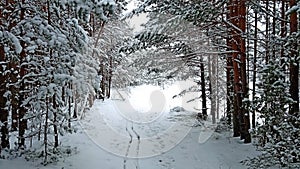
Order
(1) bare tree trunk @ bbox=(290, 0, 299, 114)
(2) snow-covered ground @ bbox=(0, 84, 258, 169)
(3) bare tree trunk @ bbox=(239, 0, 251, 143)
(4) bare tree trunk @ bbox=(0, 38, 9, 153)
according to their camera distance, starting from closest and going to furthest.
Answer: (1) bare tree trunk @ bbox=(290, 0, 299, 114) → (4) bare tree trunk @ bbox=(0, 38, 9, 153) → (2) snow-covered ground @ bbox=(0, 84, 258, 169) → (3) bare tree trunk @ bbox=(239, 0, 251, 143)

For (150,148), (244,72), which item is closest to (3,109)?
(150,148)

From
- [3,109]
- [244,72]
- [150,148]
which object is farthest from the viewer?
[244,72]

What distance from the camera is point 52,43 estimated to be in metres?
7.93

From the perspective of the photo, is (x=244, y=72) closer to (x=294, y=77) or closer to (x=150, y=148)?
(x=294, y=77)

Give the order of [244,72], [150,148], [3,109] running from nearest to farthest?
[3,109], [150,148], [244,72]

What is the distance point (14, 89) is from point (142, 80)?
46.0 meters

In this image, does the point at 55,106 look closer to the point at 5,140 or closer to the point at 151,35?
the point at 5,140

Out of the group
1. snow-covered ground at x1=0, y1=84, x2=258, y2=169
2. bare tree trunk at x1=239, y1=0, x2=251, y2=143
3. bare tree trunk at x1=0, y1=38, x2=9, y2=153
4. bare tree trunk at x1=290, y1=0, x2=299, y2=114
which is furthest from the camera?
bare tree trunk at x1=239, y1=0, x2=251, y2=143

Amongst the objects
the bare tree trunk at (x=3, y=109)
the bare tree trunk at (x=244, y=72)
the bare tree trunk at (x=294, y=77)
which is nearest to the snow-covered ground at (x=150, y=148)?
the bare tree trunk at (x=244, y=72)

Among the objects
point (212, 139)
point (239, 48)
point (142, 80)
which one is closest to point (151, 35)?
point (239, 48)

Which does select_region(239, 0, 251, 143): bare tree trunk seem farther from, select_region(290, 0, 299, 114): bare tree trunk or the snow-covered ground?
select_region(290, 0, 299, 114): bare tree trunk

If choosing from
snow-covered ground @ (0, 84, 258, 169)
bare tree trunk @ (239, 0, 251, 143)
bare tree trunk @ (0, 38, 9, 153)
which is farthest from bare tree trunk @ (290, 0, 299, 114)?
bare tree trunk @ (0, 38, 9, 153)

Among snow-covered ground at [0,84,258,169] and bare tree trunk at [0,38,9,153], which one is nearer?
bare tree trunk at [0,38,9,153]

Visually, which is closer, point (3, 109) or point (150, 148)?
point (3, 109)
